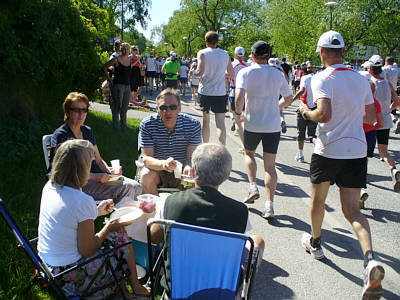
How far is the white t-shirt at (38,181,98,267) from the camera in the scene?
2.44 m

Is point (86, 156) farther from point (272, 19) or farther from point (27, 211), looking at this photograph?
point (272, 19)

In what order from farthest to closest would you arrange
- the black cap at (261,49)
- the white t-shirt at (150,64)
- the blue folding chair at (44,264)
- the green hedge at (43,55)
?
the white t-shirt at (150,64), the green hedge at (43,55), the black cap at (261,49), the blue folding chair at (44,264)

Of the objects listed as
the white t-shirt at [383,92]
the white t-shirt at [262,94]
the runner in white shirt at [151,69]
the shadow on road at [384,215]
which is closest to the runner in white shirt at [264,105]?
the white t-shirt at [262,94]

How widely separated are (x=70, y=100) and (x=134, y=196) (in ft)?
3.90

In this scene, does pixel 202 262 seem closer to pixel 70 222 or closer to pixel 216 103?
pixel 70 222

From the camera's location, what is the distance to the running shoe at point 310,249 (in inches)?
148

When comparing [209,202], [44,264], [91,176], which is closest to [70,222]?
[44,264]

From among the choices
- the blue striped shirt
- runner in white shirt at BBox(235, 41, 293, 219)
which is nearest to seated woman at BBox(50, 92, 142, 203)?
the blue striped shirt

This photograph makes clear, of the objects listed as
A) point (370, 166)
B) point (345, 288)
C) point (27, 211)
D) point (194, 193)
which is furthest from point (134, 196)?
point (370, 166)

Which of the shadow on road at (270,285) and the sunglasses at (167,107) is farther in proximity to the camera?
the sunglasses at (167,107)

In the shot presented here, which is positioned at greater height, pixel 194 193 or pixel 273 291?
pixel 194 193

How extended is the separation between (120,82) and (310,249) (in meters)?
5.53

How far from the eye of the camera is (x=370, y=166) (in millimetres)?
7469

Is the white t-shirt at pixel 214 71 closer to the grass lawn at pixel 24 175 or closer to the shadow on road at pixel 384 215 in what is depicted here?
the grass lawn at pixel 24 175
